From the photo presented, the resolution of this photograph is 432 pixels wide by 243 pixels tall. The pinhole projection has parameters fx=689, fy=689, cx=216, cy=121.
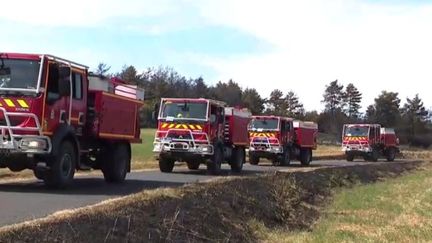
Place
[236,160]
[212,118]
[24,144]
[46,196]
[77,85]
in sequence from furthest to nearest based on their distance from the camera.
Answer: [236,160] → [212,118] → [77,85] → [24,144] → [46,196]

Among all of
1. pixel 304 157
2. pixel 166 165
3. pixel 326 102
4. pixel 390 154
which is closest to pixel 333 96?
pixel 326 102

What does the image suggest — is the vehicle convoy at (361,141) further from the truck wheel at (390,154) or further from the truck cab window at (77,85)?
the truck cab window at (77,85)

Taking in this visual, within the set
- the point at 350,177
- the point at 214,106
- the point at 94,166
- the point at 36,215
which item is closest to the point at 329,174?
the point at 350,177

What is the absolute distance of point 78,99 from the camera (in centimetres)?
1622

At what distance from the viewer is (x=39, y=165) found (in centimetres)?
1468

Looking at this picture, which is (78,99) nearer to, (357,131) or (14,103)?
(14,103)

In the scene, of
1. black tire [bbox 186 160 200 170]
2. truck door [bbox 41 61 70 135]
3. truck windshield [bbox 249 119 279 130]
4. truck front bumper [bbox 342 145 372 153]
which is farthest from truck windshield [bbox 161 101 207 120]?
truck front bumper [bbox 342 145 372 153]

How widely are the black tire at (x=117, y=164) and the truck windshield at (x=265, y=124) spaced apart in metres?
20.3

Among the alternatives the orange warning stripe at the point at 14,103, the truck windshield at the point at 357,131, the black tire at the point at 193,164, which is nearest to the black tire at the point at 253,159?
the black tire at the point at 193,164

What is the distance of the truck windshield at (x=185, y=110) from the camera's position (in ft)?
83.8

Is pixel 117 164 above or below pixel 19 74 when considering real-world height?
below

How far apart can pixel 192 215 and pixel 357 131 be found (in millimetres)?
43447

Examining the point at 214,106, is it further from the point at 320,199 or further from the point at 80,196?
the point at 80,196

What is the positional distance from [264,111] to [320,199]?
116 metres
